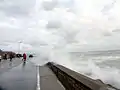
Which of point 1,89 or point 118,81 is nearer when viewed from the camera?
point 1,89

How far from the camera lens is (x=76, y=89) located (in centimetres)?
1095

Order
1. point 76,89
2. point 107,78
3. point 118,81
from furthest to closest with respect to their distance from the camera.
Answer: point 107,78, point 118,81, point 76,89

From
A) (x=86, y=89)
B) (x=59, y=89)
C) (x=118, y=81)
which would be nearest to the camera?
(x=86, y=89)

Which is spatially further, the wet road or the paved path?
the wet road

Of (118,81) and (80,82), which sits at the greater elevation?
(80,82)

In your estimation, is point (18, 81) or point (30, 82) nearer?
point (30, 82)

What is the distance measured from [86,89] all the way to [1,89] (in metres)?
Result: 6.96

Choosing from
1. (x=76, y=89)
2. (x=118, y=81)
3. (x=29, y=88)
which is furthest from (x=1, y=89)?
(x=118, y=81)

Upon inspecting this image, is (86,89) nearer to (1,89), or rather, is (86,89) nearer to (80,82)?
(80,82)

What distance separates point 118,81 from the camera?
3247cm

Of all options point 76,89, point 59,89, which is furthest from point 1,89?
point 76,89

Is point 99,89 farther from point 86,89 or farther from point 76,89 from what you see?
point 76,89

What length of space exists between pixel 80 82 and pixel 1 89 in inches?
239

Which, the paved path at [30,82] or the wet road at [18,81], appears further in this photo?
the wet road at [18,81]
